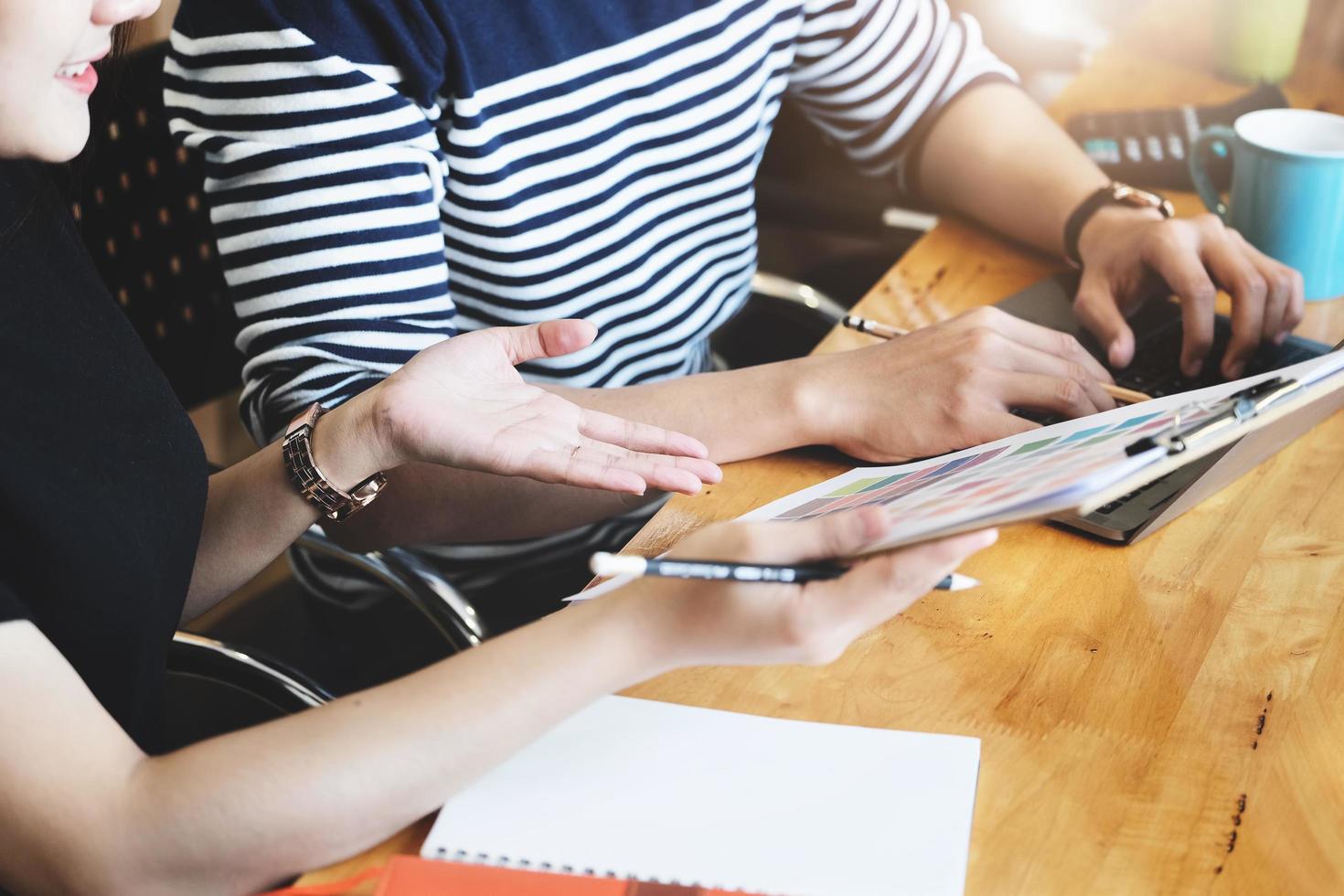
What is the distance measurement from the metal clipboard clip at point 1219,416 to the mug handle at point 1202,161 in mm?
535

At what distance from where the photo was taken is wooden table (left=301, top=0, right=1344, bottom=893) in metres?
0.57

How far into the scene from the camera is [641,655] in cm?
60

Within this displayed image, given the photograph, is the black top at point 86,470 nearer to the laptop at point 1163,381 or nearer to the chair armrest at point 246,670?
the chair armrest at point 246,670

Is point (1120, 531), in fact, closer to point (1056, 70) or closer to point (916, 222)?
point (916, 222)

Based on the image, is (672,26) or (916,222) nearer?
(672,26)

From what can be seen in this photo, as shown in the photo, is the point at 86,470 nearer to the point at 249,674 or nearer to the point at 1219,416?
the point at 249,674

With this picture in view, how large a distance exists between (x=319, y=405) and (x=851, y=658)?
0.43m

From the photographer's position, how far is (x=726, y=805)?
59 centimetres

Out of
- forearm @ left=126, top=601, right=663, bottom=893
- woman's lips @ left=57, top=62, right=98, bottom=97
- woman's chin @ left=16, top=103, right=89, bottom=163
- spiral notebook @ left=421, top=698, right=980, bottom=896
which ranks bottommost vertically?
spiral notebook @ left=421, top=698, right=980, bottom=896

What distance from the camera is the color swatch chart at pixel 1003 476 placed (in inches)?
20.5

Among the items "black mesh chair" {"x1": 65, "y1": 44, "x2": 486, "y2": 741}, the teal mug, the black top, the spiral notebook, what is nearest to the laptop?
the teal mug

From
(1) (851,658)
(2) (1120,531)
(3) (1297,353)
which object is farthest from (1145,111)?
(1) (851,658)

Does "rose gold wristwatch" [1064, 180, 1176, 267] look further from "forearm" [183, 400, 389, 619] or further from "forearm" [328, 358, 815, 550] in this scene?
"forearm" [183, 400, 389, 619]

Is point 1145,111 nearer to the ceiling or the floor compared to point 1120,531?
nearer to the ceiling
